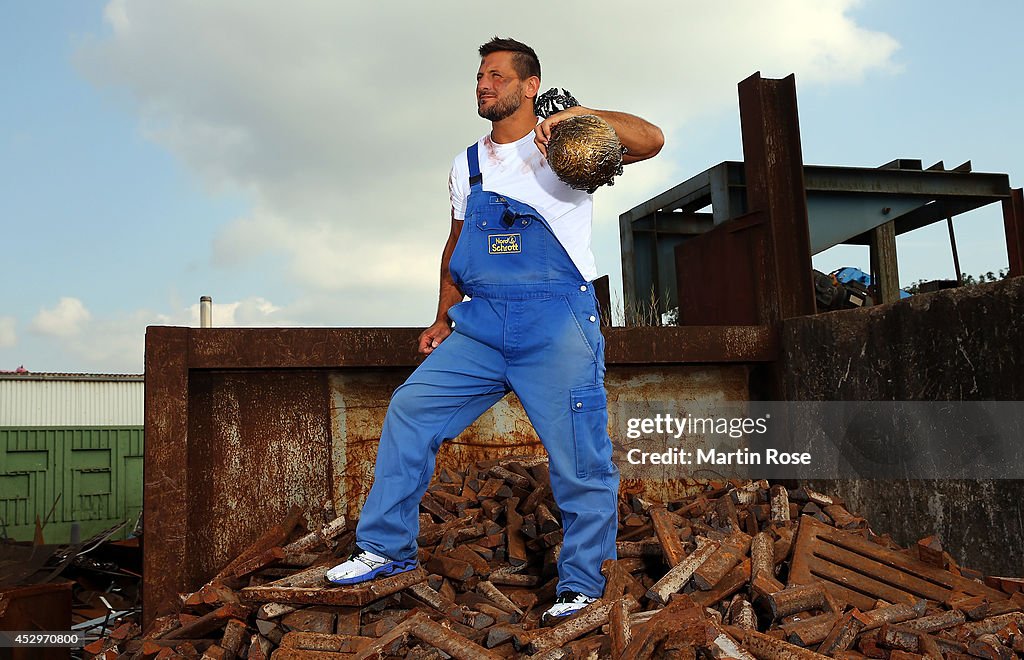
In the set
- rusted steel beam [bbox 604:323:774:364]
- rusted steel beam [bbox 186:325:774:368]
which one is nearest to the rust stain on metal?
rusted steel beam [bbox 186:325:774:368]

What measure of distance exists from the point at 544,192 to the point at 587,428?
94 centimetres

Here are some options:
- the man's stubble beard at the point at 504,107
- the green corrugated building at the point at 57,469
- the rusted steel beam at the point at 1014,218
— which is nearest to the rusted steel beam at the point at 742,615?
the man's stubble beard at the point at 504,107

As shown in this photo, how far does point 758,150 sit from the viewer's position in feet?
19.1

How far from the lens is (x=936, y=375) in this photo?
4273mm

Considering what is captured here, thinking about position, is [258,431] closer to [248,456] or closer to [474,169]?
[248,456]

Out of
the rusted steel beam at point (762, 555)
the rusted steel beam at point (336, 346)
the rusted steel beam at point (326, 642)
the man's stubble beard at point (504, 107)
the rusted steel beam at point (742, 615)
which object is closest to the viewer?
the rusted steel beam at point (326, 642)

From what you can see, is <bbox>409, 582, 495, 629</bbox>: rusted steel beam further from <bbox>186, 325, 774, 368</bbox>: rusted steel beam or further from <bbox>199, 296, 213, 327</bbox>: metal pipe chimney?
<bbox>199, 296, 213, 327</bbox>: metal pipe chimney

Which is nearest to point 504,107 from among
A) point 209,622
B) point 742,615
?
point 742,615

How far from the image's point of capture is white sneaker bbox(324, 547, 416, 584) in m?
3.27

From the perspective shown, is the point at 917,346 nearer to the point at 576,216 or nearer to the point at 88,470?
the point at 576,216

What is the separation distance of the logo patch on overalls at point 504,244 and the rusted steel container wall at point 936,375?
7.87ft

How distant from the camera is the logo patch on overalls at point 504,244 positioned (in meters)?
3.26

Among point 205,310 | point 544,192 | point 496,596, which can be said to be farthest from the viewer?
Answer: point 205,310

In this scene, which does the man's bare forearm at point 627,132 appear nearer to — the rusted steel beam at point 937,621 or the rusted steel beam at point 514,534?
the rusted steel beam at point 514,534
